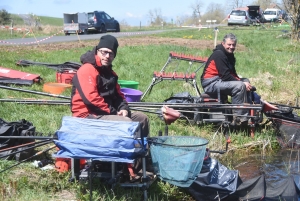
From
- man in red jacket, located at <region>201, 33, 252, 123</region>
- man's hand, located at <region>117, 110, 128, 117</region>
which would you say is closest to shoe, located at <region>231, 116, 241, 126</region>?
man in red jacket, located at <region>201, 33, 252, 123</region>

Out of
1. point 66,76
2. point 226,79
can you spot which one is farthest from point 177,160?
point 66,76


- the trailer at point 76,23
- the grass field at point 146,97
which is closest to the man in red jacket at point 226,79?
the grass field at point 146,97

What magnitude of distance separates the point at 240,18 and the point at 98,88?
3715cm

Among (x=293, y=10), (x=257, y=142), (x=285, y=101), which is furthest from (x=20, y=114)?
(x=293, y=10)

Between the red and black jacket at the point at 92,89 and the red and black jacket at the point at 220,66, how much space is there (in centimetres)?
281

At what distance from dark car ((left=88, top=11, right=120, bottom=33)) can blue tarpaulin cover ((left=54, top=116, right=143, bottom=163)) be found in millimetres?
26394

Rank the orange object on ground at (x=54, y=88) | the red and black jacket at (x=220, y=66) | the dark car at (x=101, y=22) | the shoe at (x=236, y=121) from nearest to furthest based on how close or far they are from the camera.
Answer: the shoe at (x=236, y=121), the red and black jacket at (x=220, y=66), the orange object on ground at (x=54, y=88), the dark car at (x=101, y=22)

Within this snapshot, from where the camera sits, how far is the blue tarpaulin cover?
4.07 meters

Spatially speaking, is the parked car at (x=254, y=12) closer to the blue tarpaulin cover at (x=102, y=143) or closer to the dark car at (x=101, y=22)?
the dark car at (x=101, y=22)

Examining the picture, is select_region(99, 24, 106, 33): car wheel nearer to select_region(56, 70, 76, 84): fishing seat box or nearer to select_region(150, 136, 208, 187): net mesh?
select_region(56, 70, 76, 84): fishing seat box

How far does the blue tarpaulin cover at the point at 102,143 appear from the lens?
407 cm

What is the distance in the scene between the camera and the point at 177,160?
438cm

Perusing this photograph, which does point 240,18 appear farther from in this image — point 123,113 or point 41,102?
point 123,113

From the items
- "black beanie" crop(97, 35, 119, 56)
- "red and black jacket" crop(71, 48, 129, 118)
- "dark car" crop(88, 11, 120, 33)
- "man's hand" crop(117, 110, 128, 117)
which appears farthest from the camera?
"dark car" crop(88, 11, 120, 33)
